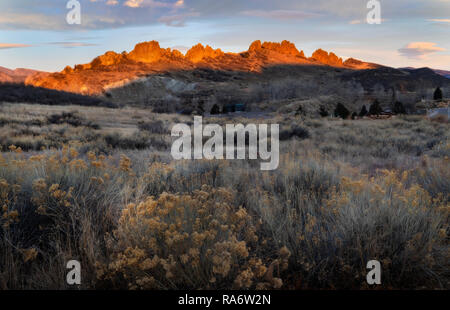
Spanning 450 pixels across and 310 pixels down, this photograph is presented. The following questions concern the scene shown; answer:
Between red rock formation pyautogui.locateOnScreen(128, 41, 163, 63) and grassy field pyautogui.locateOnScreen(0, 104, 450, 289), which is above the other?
red rock formation pyautogui.locateOnScreen(128, 41, 163, 63)

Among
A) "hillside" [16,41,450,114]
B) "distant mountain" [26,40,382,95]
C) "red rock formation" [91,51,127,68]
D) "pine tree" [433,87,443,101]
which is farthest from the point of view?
"red rock formation" [91,51,127,68]

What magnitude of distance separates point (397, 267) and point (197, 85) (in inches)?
4074

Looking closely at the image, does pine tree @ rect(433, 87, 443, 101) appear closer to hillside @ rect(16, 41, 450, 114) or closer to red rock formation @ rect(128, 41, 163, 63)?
hillside @ rect(16, 41, 450, 114)

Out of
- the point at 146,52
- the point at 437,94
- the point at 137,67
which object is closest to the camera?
the point at 437,94

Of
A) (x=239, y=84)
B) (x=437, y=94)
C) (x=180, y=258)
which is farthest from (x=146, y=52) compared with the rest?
(x=180, y=258)

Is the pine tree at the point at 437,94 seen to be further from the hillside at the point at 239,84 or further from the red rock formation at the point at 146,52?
the red rock formation at the point at 146,52

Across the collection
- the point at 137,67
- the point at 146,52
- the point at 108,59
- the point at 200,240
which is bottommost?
the point at 200,240

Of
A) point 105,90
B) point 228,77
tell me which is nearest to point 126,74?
point 105,90

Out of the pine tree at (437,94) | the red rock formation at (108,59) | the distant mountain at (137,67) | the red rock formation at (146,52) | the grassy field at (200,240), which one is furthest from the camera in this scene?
the red rock formation at (146,52)

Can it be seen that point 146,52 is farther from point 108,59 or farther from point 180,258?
point 180,258

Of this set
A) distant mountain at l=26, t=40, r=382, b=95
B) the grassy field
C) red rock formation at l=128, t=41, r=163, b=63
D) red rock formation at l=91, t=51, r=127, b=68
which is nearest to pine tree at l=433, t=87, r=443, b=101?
the grassy field

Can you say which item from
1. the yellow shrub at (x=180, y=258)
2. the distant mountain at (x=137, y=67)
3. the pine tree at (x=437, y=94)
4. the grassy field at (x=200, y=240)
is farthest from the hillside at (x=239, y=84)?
the yellow shrub at (x=180, y=258)

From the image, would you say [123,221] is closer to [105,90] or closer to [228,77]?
[105,90]

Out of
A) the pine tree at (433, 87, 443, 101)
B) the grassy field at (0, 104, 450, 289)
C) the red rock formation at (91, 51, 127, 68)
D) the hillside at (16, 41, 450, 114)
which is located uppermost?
the red rock formation at (91, 51, 127, 68)
